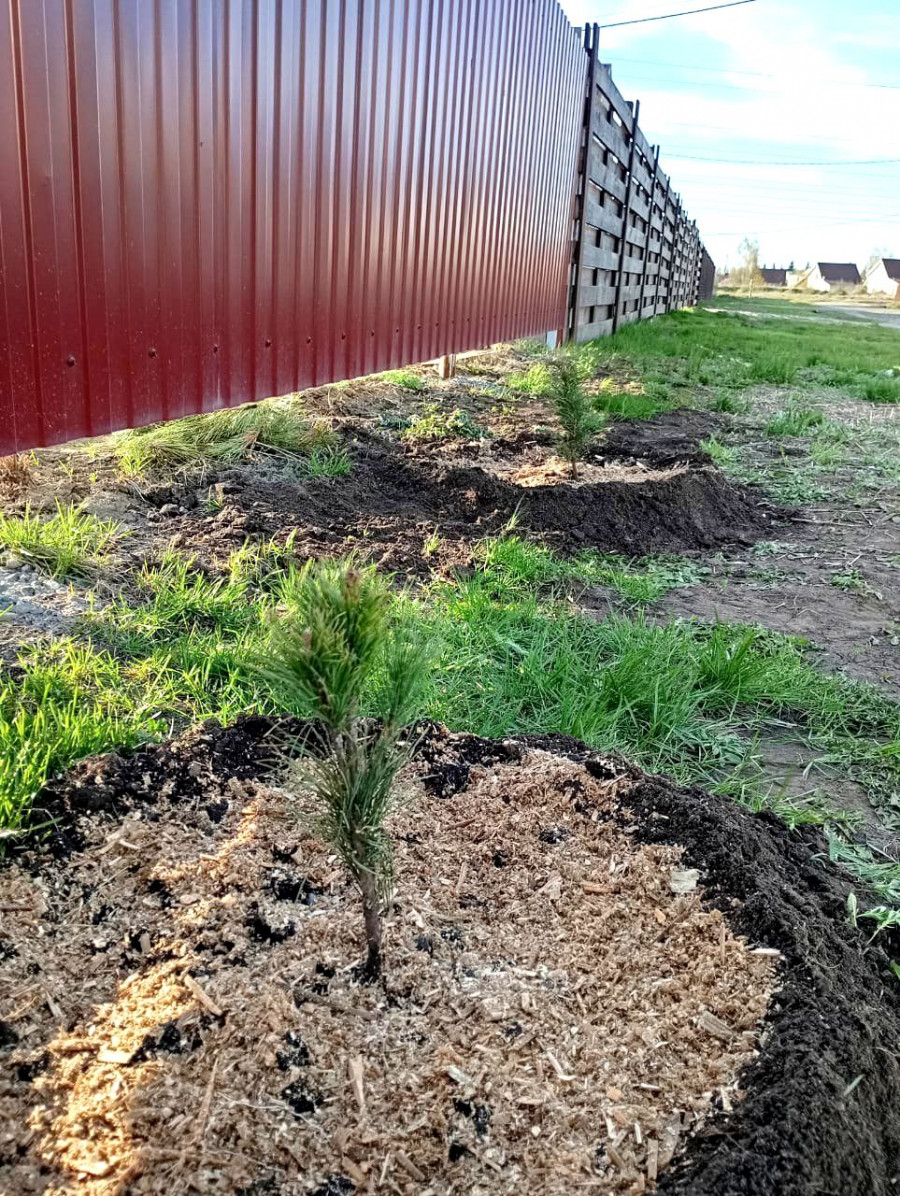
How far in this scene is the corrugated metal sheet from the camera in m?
2.86

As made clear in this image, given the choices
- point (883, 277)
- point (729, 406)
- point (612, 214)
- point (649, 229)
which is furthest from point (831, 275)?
point (729, 406)

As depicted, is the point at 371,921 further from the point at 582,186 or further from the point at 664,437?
the point at 582,186

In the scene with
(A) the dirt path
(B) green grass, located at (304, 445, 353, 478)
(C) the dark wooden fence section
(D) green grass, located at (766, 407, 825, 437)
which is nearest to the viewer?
(B) green grass, located at (304, 445, 353, 478)

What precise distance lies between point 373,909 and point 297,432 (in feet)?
14.9

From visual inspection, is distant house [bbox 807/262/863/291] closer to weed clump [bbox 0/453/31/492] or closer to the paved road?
the paved road

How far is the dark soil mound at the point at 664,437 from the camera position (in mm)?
6301

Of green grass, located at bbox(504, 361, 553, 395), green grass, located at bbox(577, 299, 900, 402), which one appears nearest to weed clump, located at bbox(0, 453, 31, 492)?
green grass, located at bbox(504, 361, 553, 395)

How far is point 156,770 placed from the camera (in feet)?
6.68

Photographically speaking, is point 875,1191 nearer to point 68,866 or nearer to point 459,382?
point 68,866

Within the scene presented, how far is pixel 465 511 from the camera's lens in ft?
16.0

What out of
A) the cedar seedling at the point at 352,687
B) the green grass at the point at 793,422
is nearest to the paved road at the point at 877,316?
the green grass at the point at 793,422

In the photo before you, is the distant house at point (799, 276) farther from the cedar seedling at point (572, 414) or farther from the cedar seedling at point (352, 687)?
the cedar seedling at point (352, 687)

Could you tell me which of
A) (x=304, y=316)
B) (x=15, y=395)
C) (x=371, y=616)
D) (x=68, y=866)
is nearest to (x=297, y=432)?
(x=304, y=316)

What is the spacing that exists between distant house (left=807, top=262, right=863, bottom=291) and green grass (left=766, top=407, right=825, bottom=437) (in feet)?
346
